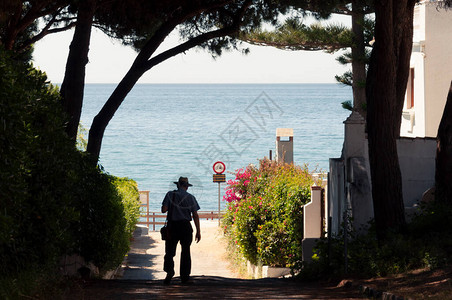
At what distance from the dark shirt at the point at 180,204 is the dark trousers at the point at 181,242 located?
0.11 m

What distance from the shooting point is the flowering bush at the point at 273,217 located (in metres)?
15.3

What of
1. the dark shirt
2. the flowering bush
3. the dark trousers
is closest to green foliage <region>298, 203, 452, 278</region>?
the dark trousers

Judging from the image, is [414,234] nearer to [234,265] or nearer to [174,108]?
[234,265]

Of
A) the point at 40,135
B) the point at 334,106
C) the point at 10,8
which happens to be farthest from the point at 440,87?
the point at 334,106

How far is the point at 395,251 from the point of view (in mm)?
9570

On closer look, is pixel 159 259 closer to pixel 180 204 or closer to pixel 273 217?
pixel 273 217

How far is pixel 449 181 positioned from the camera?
1170 cm

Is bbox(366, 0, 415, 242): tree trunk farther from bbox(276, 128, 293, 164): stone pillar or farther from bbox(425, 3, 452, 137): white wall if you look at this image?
bbox(276, 128, 293, 164): stone pillar

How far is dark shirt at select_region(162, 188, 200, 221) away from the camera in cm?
1030

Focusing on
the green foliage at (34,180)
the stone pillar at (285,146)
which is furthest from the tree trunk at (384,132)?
the stone pillar at (285,146)

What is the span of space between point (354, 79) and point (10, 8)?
18107mm

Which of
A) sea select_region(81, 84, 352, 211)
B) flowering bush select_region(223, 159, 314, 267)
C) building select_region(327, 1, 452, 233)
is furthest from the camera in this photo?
sea select_region(81, 84, 352, 211)

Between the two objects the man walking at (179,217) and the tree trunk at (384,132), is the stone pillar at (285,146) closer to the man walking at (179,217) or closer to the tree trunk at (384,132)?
the tree trunk at (384,132)

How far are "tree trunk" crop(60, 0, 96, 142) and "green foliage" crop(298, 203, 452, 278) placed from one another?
474 cm
